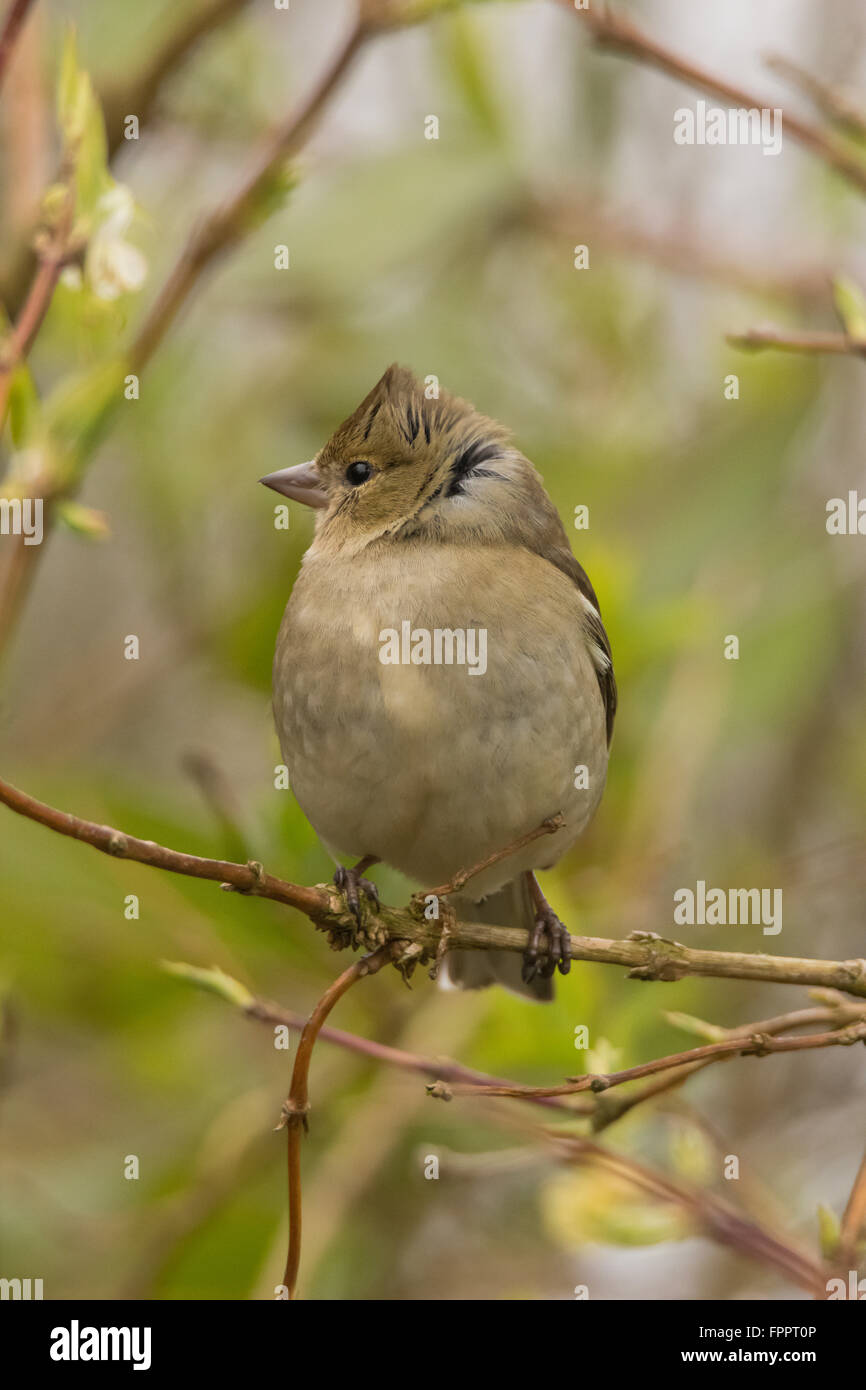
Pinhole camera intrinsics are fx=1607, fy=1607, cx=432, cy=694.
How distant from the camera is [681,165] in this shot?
4938 mm

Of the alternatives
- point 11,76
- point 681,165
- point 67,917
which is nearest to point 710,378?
point 681,165

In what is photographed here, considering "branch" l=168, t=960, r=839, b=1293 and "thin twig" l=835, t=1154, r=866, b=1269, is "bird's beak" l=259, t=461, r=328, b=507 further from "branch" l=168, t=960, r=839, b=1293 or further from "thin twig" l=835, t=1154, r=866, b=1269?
"thin twig" l=835, t=1154, r=866, b=1269

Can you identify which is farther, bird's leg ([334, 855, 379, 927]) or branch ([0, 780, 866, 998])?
bird's leg ([334, 855, 379, 927])

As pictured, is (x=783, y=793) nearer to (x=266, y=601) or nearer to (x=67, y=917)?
(x=266, y=601)

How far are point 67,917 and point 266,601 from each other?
0.82 metres

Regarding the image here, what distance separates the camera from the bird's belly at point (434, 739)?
115 inches

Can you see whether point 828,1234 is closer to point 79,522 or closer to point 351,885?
point 351,885

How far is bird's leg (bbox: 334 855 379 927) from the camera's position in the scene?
229 centimetres

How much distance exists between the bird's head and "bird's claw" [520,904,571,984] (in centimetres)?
77

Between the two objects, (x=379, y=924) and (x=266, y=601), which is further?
(x=266, y=601)

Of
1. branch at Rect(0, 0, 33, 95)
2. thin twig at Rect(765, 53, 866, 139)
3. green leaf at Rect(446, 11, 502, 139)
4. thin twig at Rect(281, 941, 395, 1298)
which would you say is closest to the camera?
thin twig at Rect(281, 941, 395, 1298)

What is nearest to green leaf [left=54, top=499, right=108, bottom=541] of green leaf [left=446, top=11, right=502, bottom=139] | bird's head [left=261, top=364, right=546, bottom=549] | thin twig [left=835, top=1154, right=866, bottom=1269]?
bird's head [left=261, top=364, right=546, bottom=549]

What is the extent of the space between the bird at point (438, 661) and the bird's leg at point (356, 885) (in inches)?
A: 0.5

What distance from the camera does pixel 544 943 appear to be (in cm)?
272
